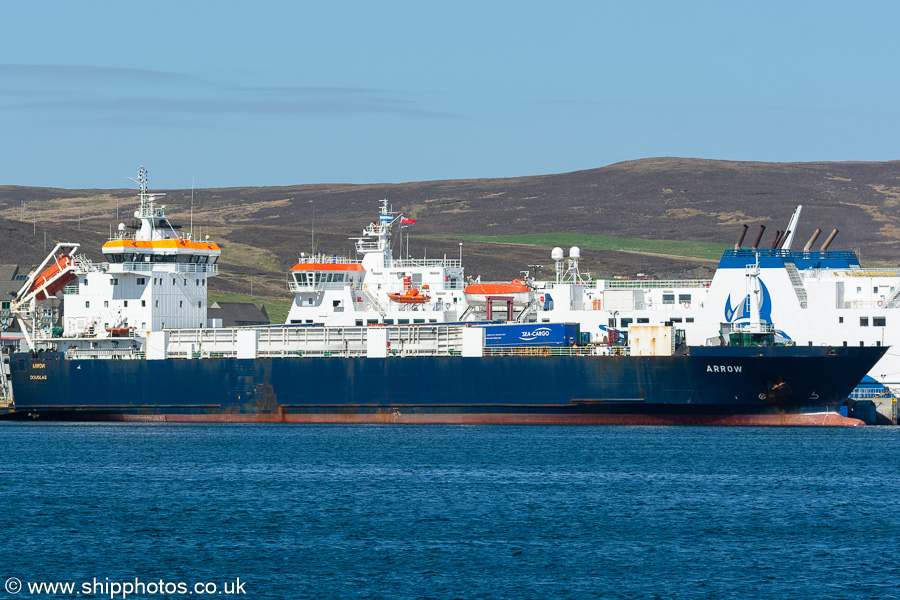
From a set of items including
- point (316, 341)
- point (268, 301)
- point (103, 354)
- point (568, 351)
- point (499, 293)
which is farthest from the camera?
point (268, 301)

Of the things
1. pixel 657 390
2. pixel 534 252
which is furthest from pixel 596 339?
pixel 534 252

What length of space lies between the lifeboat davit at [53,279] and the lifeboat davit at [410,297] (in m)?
14.8

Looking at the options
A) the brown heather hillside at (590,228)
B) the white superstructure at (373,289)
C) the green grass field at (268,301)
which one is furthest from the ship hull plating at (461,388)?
the brown heather hillside at (590,228)

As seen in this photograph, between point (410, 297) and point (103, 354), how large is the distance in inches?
548

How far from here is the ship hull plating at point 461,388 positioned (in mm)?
53281

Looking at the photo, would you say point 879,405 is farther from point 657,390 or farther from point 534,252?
point 534,252

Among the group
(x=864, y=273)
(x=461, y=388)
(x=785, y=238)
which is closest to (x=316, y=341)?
(x=461, y=388)

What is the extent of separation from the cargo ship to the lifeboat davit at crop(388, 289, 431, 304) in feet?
0.42

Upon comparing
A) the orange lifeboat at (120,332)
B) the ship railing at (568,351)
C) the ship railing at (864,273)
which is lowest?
the ship railing at (568,351)

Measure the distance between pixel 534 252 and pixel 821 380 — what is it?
349 ft

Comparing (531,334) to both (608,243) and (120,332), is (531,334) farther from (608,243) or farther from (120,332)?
(608,243)

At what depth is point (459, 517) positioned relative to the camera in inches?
1282

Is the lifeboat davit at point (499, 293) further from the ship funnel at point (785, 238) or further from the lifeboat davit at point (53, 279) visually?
the lifeboat davit at point (53, 279)

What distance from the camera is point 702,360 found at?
53.4m
